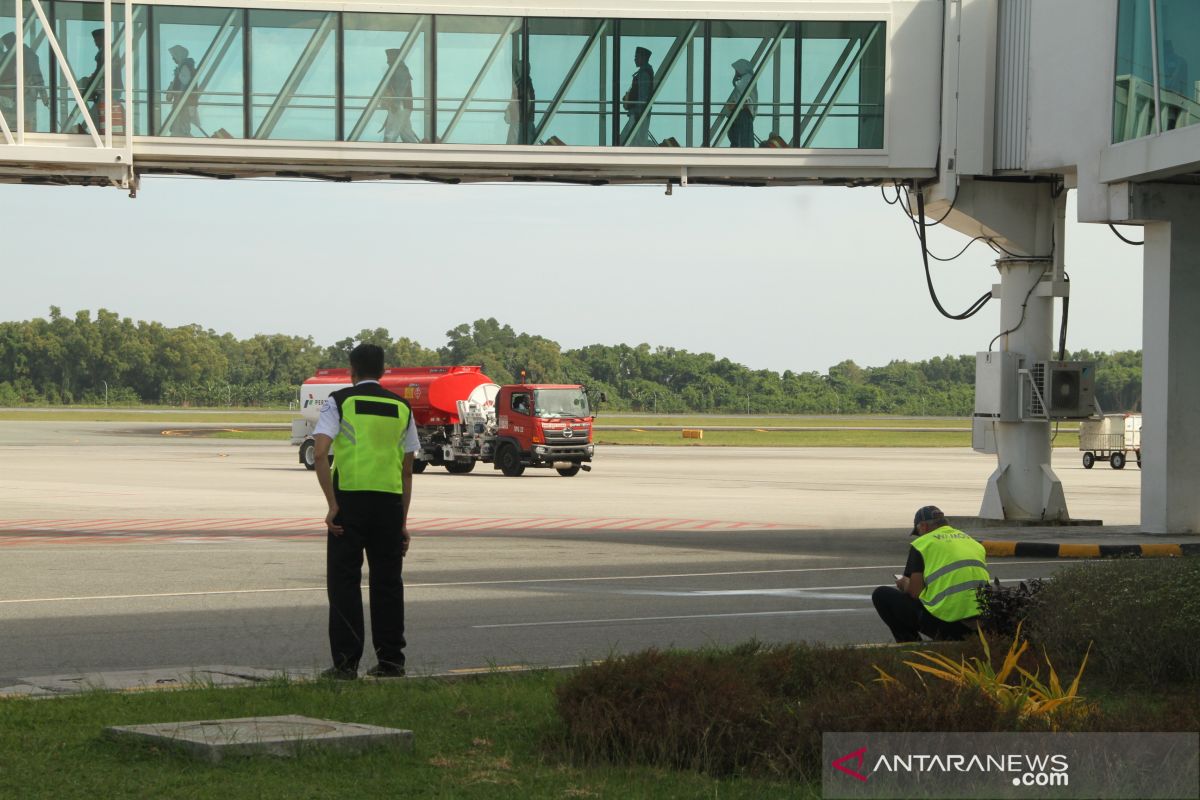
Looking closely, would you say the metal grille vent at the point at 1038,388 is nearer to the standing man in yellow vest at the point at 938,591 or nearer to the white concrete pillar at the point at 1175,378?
the white concrete pillar at the point at 1175,378

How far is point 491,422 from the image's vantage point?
45.9 metres

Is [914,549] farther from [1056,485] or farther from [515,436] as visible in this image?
[515,436]

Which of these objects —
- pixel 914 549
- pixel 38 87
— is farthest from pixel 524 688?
pixel 38 87

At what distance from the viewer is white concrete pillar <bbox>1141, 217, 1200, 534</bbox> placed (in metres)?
19.5

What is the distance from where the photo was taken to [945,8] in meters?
22.8

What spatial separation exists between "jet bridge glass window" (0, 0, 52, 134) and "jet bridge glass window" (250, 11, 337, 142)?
2865mm

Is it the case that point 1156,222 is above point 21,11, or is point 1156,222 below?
below

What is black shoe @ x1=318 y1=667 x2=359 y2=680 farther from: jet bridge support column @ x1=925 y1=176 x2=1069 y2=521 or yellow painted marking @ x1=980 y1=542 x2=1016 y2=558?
jet bridge support column @ x1=925 y1=176 x2=1069 y2=521

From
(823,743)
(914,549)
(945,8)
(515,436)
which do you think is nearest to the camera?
(823,743)

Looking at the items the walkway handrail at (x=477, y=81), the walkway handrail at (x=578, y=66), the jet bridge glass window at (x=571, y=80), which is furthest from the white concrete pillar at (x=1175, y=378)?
Result: the walkway handrail at (x=477, y=81)

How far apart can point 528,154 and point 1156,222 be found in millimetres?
8572

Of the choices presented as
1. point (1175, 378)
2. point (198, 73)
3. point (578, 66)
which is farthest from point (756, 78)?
point (198, 73)

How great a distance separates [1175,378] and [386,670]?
13699 mm

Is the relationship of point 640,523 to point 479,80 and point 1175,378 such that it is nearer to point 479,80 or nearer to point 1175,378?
point 479,80
